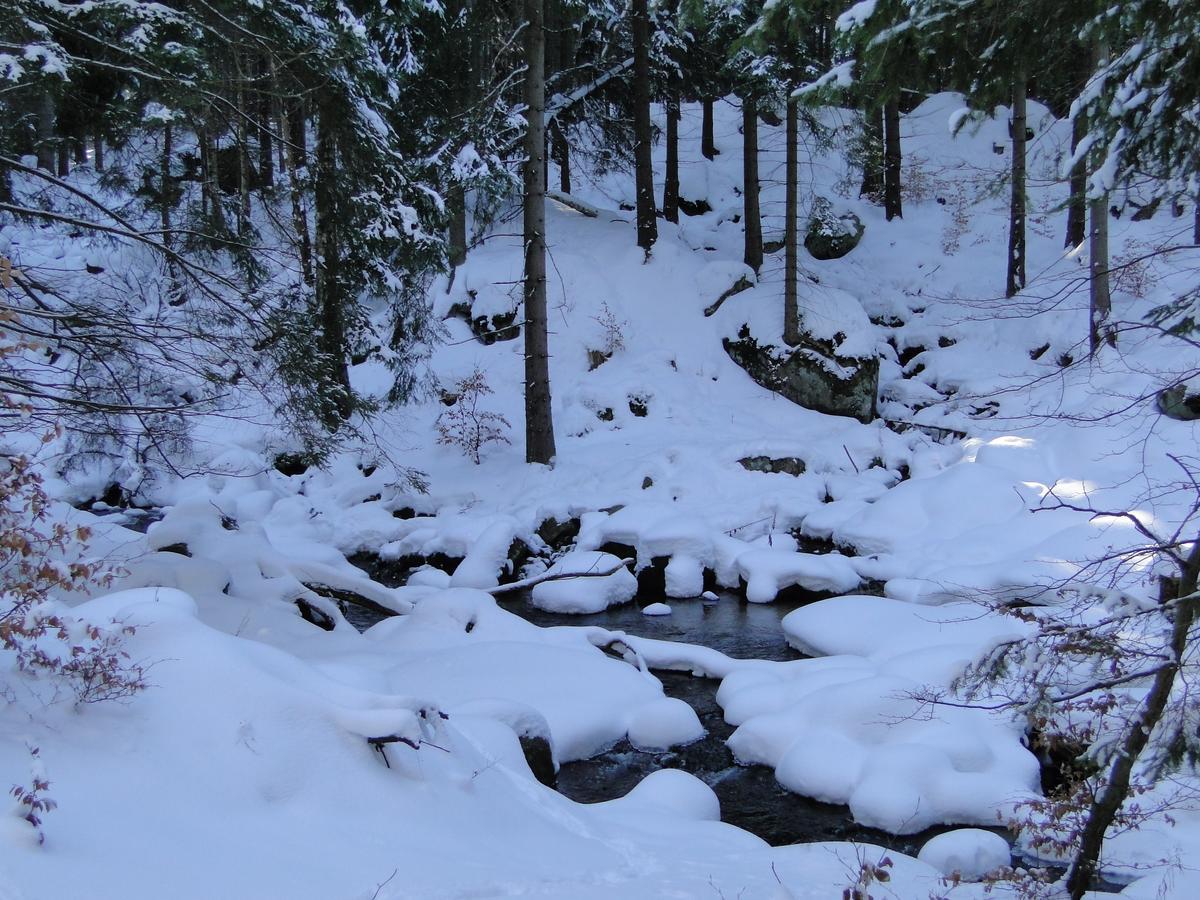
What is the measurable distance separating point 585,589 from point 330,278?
16.8 feet

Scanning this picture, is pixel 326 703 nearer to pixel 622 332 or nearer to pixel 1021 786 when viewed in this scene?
pixel 1021 786

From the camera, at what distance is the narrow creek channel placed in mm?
6230

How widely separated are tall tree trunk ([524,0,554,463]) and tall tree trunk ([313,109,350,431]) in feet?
10.9

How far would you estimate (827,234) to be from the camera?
2144 centimetres

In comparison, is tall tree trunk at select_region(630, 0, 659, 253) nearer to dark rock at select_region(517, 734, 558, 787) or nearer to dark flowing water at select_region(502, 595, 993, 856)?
dark flowing water at select_region(502, 595, 993, 856)

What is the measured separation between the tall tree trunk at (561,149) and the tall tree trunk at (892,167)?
26.9ft

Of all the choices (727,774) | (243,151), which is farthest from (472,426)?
(727,774)

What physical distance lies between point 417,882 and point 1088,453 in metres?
11.6

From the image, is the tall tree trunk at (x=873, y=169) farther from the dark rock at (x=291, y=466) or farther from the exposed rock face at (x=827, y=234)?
the dark rock at (x=291, y=466)

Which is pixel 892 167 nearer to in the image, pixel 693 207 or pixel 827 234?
pixel 827 234

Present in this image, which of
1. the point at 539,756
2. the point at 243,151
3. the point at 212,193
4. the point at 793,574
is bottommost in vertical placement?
the point at 539,756

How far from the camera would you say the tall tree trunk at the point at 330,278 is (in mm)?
8530

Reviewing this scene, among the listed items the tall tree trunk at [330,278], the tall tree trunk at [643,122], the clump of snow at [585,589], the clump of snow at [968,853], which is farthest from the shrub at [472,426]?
the clump of snow at [968,853]

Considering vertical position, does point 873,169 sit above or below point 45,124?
above
